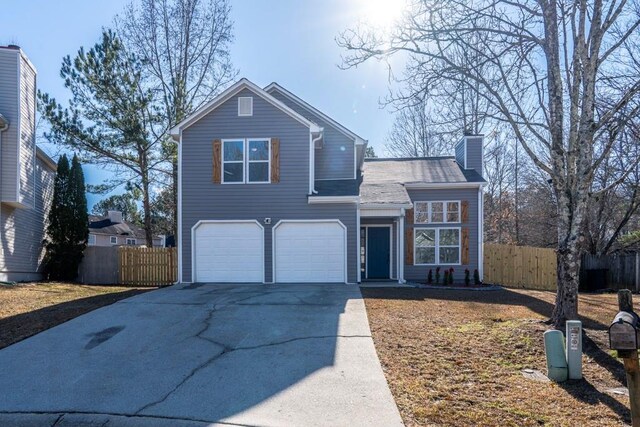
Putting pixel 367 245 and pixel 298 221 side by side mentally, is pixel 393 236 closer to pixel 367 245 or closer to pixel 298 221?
pixel 367 245

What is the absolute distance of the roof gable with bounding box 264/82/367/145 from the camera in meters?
16.0

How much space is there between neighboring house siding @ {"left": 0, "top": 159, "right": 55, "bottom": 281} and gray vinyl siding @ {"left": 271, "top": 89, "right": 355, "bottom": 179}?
10443mm

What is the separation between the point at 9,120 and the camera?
14.5m

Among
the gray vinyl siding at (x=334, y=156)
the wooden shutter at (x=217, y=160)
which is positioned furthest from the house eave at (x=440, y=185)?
the wooden shutter at (x=217, y=160)

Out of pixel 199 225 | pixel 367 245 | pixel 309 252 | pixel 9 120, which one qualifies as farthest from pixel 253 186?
pixel 9 120

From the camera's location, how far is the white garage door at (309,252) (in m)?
14.1

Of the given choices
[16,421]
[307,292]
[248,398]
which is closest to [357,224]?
[307,292]

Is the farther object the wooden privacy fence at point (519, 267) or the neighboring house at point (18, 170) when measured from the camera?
the wooden privacy fence at point (519, 267)

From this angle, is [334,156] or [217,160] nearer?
[217,160]

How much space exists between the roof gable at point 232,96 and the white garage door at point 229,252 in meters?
3.29

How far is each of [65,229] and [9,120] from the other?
4.77 metres

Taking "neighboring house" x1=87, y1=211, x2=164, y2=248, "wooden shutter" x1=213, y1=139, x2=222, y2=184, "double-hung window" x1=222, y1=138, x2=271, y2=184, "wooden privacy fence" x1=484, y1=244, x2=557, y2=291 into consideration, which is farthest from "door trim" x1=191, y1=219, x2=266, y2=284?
"neighboring house" x1=87, y1=211, x2=164, y2=248

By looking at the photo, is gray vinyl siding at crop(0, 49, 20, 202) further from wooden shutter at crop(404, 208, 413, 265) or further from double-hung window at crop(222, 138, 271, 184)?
wooden shutter at crop(404, 208, 413, 265)

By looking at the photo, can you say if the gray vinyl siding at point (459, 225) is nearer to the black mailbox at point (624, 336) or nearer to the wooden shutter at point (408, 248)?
the wooden shutter at point (408, 248)
